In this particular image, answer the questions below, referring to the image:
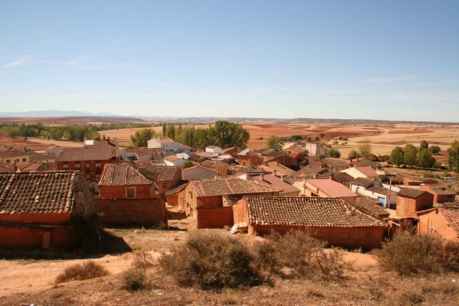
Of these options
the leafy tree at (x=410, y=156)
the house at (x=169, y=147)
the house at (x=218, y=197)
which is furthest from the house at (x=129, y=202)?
the leafy tree at (x=410, y=156)

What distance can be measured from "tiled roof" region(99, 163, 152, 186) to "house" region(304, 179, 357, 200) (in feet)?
57.8

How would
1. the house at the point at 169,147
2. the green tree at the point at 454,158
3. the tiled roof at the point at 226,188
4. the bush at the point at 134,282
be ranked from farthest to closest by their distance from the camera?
1. the house at the point at 169,147
2. the green tree at the point at 454,158
3. the tiled roof at the point at 226,188
4. the bush at the point at 134,282

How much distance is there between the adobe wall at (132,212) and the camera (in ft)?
72.3

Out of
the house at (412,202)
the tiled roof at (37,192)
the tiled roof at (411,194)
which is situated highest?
the tiled roof at (37,192)

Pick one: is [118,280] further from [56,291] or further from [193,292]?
[193,292]

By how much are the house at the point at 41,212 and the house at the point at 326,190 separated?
76.1 feet

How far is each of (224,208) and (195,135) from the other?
6652cm

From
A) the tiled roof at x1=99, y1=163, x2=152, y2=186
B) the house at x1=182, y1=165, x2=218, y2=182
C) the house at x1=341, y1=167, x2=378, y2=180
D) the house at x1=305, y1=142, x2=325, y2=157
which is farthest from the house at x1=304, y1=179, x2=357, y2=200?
the house at x1=305, y1=142, x2=325, y2=157

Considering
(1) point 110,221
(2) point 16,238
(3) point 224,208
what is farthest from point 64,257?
(3) point 224,208

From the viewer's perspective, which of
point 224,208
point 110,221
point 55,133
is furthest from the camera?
point 55,133

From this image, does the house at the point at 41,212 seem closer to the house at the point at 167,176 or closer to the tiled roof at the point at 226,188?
the tiled roof at the point at 226,188

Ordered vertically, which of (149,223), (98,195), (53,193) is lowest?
(149,223)

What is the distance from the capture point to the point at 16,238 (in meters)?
14.0

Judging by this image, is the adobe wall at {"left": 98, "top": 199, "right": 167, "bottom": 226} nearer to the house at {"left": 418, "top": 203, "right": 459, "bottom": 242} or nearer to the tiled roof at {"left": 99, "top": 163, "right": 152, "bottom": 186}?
the tiled roof at {"left": 99, "top": 163, "right": 152, "bottom": 186}
